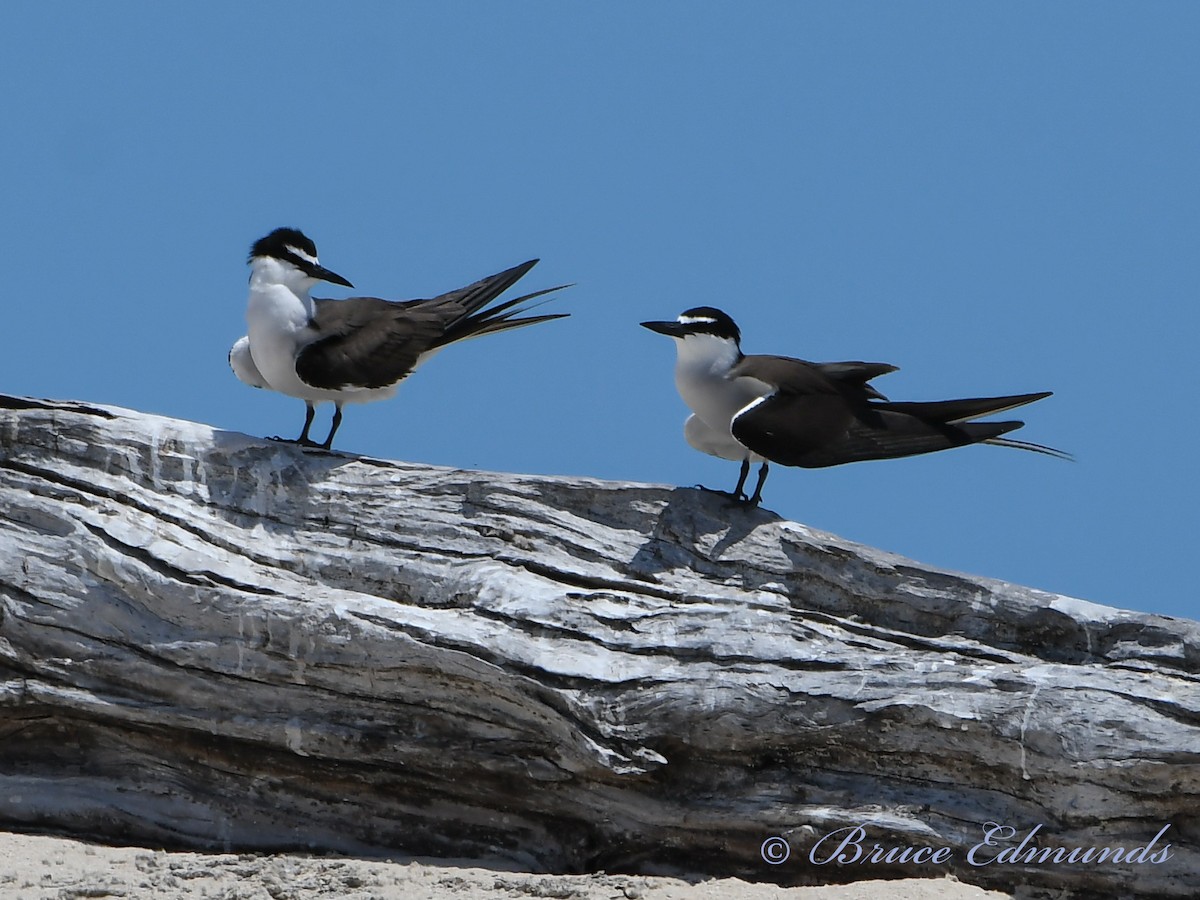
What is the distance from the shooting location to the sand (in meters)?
5.51

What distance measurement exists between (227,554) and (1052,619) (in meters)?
3.54

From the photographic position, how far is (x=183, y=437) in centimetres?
693

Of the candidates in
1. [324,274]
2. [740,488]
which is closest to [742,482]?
[740,488]

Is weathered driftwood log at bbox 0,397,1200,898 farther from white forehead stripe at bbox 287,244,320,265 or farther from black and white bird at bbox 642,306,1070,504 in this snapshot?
white forehead stripe at bbox 287,244,320,265

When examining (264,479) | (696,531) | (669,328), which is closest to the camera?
(696,531)

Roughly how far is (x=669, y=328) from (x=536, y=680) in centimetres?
220

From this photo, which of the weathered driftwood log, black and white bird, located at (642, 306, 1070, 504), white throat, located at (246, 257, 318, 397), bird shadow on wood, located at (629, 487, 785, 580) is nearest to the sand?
the weathered driftwood log

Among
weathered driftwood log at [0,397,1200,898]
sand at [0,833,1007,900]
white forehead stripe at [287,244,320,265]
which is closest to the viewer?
sand at [0,833,1007,900]

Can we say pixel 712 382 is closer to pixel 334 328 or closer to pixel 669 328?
pixel 669 328

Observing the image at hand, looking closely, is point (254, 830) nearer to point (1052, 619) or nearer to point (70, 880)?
point (70, 880)

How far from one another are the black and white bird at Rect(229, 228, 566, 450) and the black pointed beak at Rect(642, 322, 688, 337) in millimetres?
546

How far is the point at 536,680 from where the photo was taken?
235 inches

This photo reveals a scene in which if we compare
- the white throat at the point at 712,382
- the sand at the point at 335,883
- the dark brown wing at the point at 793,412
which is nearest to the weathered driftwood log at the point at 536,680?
the sand at the point at 335,883

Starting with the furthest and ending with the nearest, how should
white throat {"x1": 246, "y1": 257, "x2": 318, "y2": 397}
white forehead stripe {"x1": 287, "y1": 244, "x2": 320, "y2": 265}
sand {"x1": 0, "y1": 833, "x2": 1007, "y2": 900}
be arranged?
1. white forehead stripe {"x1": 287, "y1": 244, "x2": 320, "y2": 265}
2. white throat {"x1": 246, "y1": 257, "x2": 318, "y2": 397}
3. sand {"x1": 0, "y1": 833, "x2": 1007, "y2": 900}
